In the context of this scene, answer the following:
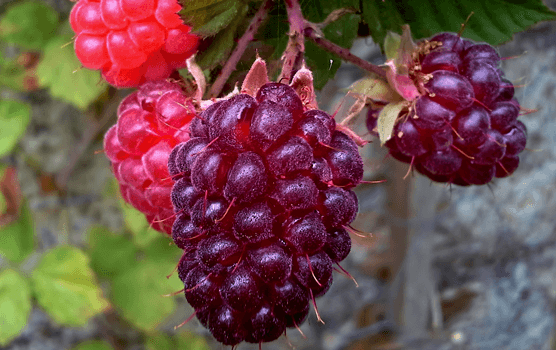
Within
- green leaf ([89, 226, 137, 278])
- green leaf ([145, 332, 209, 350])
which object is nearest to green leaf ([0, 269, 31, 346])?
green leaf ([89, 226, 137, 278])

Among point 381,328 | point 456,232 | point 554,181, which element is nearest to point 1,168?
point 381,328

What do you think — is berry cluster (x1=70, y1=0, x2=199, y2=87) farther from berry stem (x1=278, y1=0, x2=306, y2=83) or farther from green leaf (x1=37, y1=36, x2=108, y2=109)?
green leaf (x1=37, y1=36, x2=108, y2=109)

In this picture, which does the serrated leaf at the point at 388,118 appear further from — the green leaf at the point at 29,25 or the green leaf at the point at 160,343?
the green leaf at the point at 160,343

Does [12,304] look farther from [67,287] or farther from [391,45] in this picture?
[391,45]

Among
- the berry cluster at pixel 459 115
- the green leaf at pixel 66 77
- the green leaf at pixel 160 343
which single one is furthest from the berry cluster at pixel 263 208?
the green leaf at pixel 160 343

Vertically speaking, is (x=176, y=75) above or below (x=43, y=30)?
above

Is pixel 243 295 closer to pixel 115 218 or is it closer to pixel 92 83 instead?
pixel 92 83
